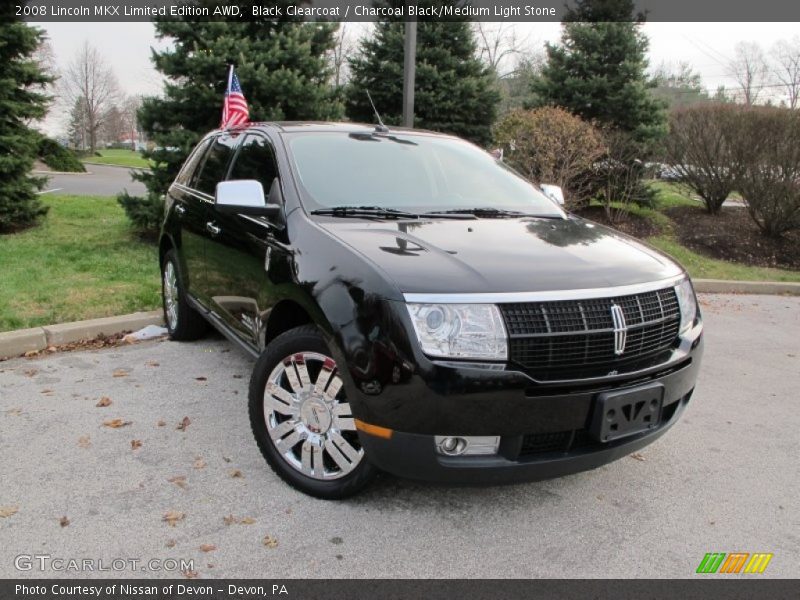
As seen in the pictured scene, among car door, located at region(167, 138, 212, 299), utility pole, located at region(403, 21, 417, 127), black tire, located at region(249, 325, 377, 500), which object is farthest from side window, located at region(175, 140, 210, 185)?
utility pole, located at region(403, 21, 417, 127)

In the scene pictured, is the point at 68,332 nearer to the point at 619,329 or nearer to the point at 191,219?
the point at 191,219

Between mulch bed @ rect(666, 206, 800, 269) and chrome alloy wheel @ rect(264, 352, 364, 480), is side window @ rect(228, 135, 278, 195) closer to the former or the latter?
chrome alloy wheel @ rect(264, 352, 364, 480)

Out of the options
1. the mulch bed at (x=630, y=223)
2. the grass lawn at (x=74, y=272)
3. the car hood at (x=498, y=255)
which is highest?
the car hood at (x=498, y=255)

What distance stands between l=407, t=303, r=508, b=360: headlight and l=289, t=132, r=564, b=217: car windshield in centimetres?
117

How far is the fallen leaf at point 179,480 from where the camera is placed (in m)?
3.15

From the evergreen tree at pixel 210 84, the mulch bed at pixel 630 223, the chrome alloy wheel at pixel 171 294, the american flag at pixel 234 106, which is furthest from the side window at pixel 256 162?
the mulch bed at pixel 630 223

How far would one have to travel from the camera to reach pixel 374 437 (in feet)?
8.61

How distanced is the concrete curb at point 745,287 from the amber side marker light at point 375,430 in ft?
24.8

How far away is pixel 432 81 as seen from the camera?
13.1 metres

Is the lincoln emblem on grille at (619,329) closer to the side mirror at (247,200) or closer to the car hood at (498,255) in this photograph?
the car hood at (498,255)

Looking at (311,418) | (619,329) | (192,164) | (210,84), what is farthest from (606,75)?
(311,418)

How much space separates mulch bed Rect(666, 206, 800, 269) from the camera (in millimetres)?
10969

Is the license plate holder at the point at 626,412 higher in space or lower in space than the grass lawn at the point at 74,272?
higher

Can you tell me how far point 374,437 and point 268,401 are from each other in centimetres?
75
